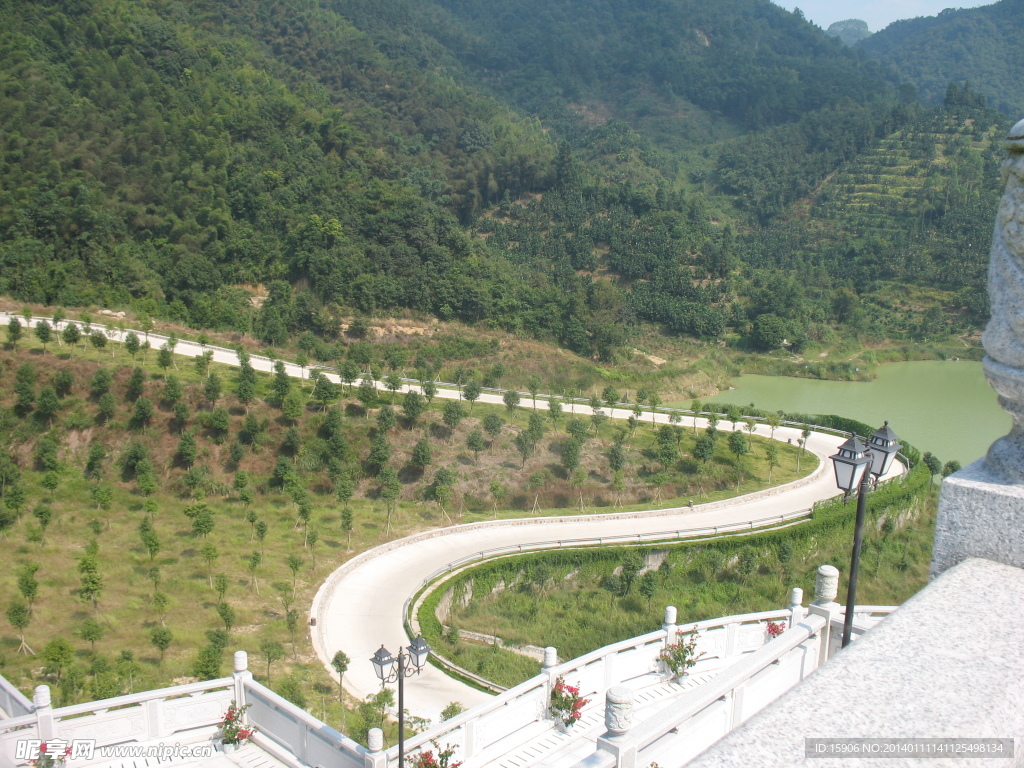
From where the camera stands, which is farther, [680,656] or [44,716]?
[680,656]

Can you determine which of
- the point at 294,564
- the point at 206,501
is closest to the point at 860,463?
the point at 294,564

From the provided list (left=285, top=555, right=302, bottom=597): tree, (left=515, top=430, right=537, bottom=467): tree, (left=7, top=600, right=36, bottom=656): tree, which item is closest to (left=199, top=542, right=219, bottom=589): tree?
(left=285, top=555, right=302, bottom=597): tree

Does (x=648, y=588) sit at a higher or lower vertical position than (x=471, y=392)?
lower

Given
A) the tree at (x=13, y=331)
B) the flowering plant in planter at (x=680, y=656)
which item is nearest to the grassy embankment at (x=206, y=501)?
the tree at (x=13, y=331)

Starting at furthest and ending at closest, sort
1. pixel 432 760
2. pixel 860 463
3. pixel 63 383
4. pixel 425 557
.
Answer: pixel 63 383
pixel 425 557
pixel 432 760
pixel 860 463

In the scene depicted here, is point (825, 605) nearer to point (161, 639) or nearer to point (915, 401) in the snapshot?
point (161, 639)

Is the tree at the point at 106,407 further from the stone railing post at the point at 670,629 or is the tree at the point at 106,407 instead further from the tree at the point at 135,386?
the stone railing post at the point at 670,629

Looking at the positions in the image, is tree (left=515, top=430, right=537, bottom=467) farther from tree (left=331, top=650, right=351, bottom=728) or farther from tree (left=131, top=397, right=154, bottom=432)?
tree (left=331, top=650, right=351, bottom=728)
